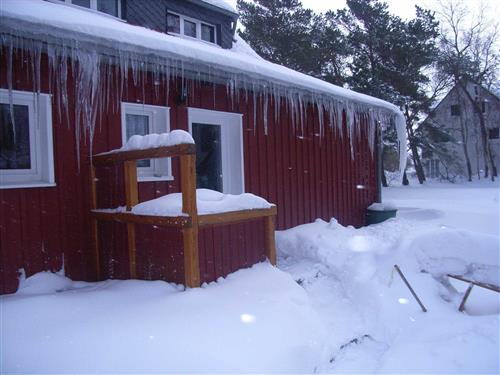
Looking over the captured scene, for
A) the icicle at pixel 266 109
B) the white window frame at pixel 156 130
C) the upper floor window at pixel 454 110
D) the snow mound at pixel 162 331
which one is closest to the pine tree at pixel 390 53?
the upper floor window at pixel 454 110

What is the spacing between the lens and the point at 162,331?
2.40m

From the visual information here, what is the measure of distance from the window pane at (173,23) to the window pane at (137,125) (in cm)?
305

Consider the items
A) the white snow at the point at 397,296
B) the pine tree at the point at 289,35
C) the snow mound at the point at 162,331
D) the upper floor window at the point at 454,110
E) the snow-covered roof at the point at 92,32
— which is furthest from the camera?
the upper floor window at the point at 454,110

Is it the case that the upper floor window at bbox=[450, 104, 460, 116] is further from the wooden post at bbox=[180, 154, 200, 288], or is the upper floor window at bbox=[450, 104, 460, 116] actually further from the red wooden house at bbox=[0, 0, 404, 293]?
the wooden post at bbox=[180, 154, 200, 288]

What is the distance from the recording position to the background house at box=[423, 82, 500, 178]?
2117cm

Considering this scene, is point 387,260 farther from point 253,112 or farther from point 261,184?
A: point 253,112

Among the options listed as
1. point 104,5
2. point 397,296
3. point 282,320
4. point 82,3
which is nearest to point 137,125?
point 82,3

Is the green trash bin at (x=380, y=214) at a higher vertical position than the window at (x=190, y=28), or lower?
lower

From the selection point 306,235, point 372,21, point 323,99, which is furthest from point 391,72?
point 306,235

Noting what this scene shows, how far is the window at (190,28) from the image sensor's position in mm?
6852

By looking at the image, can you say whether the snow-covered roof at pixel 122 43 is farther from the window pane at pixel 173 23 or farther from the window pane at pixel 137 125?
the window pane at pixel 173 23

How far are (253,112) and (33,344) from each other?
13.7 feet

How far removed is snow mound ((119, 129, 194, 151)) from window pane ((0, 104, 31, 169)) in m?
1.02

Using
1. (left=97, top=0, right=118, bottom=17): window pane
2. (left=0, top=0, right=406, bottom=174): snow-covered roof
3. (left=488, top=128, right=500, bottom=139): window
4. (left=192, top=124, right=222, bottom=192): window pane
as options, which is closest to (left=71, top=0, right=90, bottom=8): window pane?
(left=97, top=0, right=118, bottom=17): window pane
